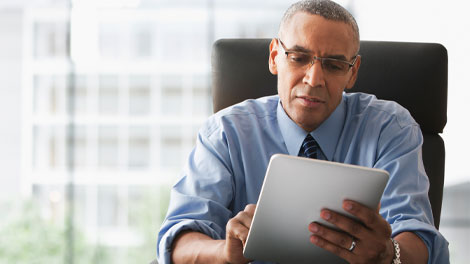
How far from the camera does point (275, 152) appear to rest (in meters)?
1.29

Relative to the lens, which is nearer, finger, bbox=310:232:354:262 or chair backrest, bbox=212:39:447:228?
finger, bbox=310:232:354:262

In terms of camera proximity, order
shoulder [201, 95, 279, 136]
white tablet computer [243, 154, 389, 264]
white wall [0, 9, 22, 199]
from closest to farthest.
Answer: white tablet computer [243, 154, 389, 264] < shoulder [201, 95, 279, 136] < white wall [0, 9, 22, 199]

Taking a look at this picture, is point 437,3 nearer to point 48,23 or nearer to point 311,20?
point 311,20

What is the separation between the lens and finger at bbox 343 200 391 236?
0.82 m

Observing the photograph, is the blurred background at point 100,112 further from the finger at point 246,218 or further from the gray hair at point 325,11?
the finger at point 246,218

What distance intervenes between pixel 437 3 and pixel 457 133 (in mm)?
646

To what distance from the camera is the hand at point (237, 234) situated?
0.89 m

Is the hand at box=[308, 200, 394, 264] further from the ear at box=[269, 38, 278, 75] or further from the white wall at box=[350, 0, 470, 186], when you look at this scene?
the white wall at box=[350, 0, 470, 186]

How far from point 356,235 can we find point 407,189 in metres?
0.34

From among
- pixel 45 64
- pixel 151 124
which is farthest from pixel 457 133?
pixel 45 64

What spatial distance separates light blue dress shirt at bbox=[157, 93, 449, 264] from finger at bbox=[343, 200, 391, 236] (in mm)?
234

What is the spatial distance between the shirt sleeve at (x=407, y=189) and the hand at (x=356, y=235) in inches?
7.8

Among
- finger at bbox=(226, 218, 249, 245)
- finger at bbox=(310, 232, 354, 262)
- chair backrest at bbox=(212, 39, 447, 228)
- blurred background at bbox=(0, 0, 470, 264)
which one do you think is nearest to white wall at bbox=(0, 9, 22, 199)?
blurred background at bbox=(0, 0, 470, 264)

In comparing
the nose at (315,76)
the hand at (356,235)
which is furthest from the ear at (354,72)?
the hand at (356,235)
